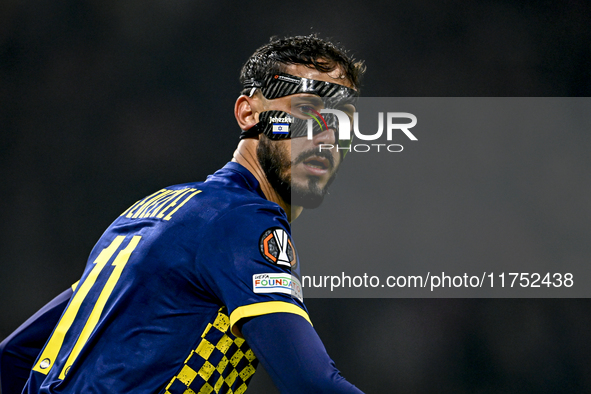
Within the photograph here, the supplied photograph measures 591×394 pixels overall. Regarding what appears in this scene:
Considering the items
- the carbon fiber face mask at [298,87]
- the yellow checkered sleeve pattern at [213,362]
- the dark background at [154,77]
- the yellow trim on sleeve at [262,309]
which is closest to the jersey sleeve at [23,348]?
the yellow checkered sleeve pattern at [213,362]

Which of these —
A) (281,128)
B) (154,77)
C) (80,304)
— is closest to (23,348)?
(80,304)

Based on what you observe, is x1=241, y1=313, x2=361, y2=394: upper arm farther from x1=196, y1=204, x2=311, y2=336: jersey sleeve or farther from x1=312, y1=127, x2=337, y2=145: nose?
x1=312, y1=127, x2=337, y2=145: nose

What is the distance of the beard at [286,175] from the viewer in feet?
4.11

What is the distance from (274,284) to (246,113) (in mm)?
618

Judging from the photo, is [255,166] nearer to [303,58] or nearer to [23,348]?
[303,58]

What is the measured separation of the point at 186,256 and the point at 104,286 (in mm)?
188

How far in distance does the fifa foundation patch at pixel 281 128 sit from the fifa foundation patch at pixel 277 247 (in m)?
0.41

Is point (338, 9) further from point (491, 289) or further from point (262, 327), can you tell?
point (262, 327)

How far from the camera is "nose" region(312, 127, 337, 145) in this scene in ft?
4.14

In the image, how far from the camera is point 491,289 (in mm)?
2832

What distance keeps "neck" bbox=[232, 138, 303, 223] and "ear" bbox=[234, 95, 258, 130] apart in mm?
44

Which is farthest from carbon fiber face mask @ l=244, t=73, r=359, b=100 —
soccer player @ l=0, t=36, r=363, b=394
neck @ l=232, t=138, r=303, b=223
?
soccer player @ l=0, t=36, r=363, b=394

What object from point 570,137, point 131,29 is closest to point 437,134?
point 570,137

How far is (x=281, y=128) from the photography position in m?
1.28
